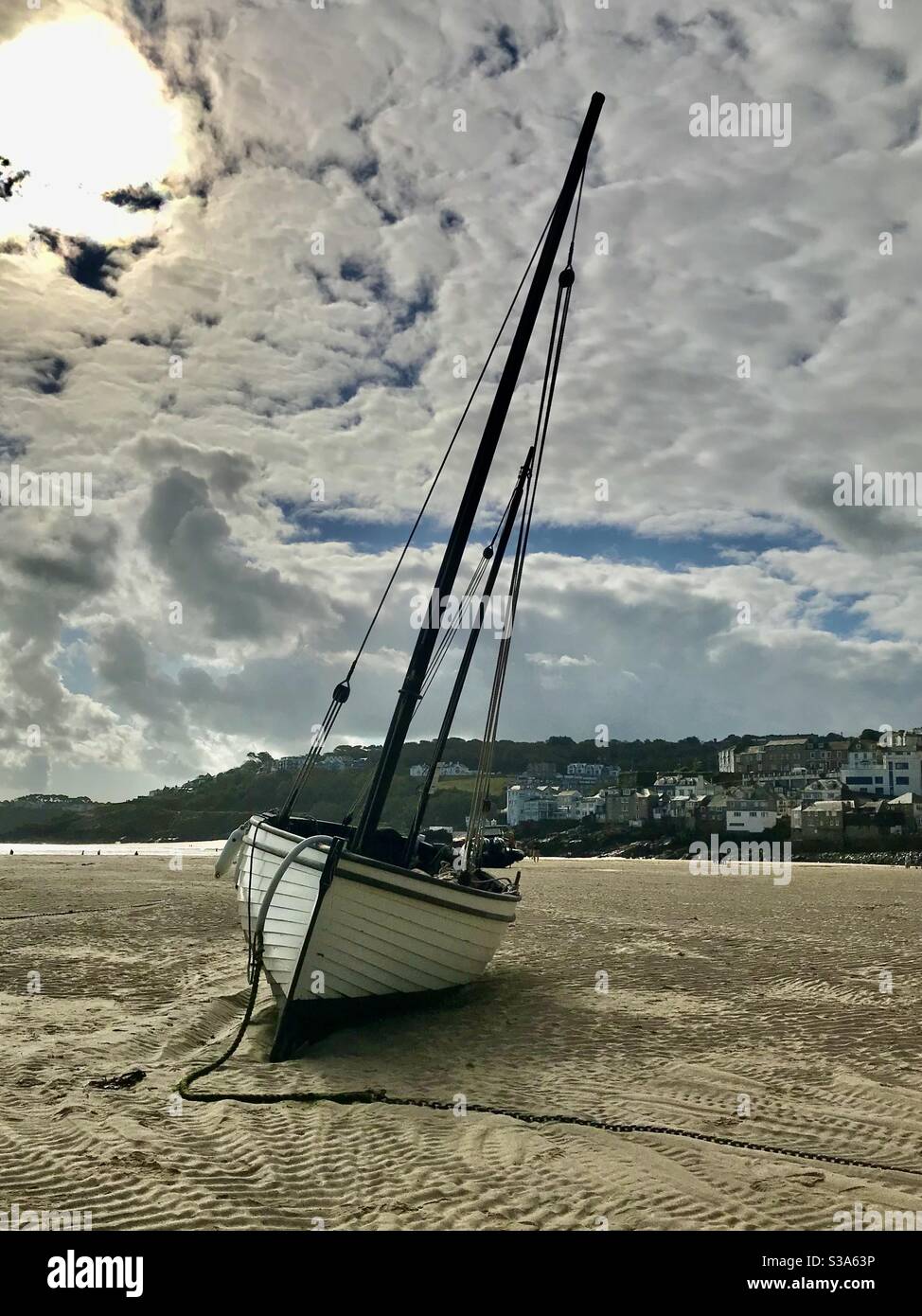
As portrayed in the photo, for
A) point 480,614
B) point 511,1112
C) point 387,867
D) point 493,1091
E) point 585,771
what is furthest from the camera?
point 585,771

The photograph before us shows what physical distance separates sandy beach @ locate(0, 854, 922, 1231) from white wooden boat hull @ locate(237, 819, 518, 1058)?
44cm

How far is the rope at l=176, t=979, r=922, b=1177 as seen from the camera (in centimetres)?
707

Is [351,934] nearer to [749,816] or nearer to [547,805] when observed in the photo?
[749,816]

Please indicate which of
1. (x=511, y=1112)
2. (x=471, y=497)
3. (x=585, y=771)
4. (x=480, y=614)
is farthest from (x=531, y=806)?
(x=511, y=1112)

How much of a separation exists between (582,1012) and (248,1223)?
7320 mm

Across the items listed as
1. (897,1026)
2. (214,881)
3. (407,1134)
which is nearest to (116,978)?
(407,1134)

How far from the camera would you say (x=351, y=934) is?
405 inches

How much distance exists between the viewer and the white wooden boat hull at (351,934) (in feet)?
33.0

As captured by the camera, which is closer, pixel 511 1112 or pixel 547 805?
pixel 511 1112

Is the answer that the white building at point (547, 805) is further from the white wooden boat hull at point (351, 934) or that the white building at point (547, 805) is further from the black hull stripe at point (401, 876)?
the white wooden boat hull at point (351, 934)

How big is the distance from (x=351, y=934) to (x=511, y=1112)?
293 centimetres

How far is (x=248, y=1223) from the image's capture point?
567 centimetres

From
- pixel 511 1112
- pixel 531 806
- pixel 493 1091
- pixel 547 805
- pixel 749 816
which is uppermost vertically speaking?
pixel 511 1112
